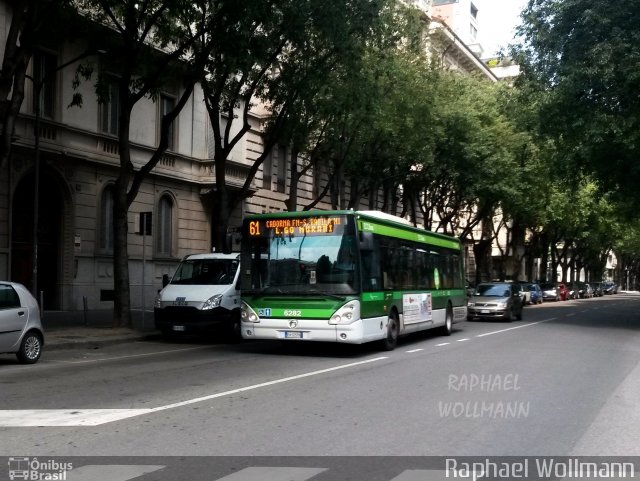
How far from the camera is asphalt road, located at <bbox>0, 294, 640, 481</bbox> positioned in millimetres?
6520

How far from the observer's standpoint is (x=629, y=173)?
2672 cm

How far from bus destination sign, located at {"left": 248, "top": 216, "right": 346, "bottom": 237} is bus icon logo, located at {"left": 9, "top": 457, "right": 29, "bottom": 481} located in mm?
8745

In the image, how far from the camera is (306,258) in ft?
46.9

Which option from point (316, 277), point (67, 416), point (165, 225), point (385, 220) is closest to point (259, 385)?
point (67, 416)

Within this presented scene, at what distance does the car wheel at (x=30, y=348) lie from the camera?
12781 millimetres

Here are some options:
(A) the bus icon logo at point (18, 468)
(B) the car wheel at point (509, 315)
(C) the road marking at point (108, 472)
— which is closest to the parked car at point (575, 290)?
(B) the car wheel at point (509, 315)

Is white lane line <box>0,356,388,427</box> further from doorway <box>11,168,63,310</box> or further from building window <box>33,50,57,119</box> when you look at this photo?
building window <box>33,50,57,119</box>

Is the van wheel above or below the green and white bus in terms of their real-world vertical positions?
below

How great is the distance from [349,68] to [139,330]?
30.6 ft

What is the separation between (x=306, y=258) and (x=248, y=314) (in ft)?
5.63

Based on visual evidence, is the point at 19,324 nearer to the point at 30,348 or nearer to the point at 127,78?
the point at 30,348

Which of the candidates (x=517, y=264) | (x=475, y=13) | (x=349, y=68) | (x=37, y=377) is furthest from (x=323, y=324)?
(x=475, y=13)

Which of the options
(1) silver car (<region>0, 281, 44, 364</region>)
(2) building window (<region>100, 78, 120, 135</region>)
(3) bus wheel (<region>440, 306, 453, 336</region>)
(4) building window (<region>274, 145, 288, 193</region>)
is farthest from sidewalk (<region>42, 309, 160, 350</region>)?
(4) building window (<region>274, 145, 288, 193</region>)

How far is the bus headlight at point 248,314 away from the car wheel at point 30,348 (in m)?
3.92
